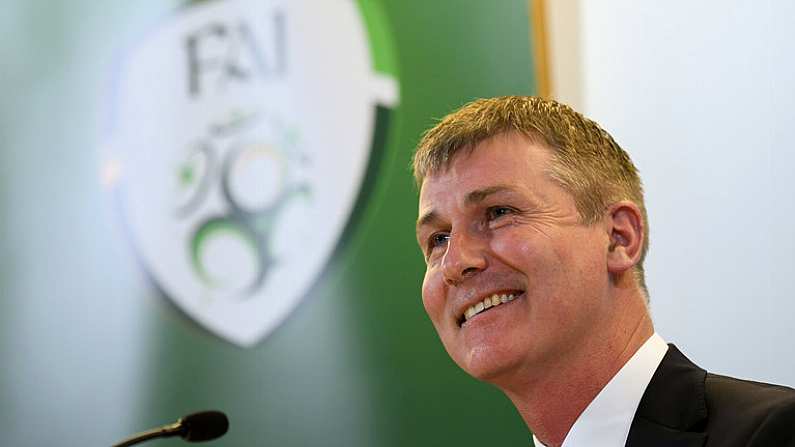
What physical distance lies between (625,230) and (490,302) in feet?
0.79

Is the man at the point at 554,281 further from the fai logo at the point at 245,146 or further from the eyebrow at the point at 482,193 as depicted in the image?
the fai logo at the point at 245,146

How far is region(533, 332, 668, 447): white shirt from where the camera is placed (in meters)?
1.42

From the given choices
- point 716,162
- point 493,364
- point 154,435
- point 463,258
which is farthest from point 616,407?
point 154,435

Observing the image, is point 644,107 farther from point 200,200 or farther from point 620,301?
point 200,200

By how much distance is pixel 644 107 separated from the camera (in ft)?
7.21

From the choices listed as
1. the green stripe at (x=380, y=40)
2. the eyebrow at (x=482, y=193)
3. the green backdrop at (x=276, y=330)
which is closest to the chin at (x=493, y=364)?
the eyebrow at (x=482, y=193)

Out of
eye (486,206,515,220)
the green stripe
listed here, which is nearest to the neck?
eye (486,206,515,220)

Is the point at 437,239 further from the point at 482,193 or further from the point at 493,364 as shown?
the point at 493,364

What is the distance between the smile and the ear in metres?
0.17

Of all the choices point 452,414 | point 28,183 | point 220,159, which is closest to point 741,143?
point 452,414

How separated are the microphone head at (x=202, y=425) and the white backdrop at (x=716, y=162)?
37.2 inches

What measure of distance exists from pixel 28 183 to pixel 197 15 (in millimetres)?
613

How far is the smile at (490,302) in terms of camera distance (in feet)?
4.85

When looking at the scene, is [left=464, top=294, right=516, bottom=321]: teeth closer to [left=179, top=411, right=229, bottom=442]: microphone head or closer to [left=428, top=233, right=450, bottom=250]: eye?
[left=428, top=233, right=450, bottom=250]: eye
